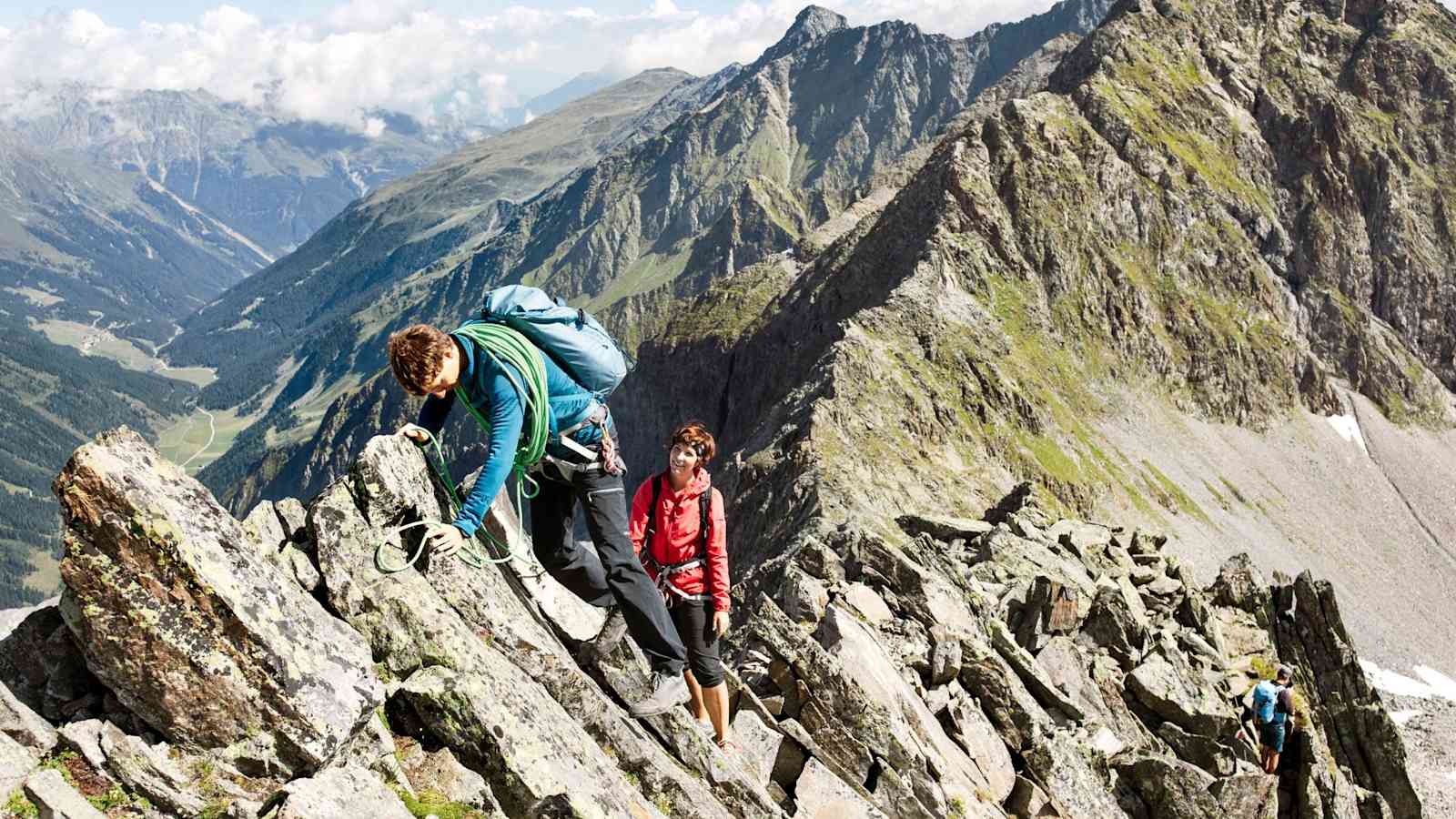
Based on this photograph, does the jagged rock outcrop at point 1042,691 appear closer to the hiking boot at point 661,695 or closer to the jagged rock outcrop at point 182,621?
the hiking boot at point 661,695

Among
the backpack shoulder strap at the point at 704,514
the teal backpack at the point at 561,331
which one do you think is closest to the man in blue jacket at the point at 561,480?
the teal backpack at the point at 561,331

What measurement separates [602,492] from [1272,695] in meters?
29.0

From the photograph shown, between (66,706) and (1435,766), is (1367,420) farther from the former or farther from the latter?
(66,706)

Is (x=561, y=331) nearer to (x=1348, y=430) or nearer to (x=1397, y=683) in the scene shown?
(x=1397, y=683)

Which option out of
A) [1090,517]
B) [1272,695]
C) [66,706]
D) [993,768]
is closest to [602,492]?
[66,706]

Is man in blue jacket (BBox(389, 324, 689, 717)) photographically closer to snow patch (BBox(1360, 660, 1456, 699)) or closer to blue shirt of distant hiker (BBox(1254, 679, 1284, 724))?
blue shirt of distant hiker (BBox(1254, 679, 1284, 724))

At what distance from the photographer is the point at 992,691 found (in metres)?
24.8

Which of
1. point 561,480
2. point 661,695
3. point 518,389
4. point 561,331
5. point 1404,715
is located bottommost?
point 1404,715

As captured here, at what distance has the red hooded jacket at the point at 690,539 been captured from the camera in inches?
617

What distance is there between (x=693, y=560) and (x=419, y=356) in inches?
234

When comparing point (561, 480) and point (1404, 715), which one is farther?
point (1404, 715)

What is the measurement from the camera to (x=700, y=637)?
15.5m

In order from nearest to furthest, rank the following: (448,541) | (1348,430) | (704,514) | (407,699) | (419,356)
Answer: (419,356) → (448,541) → (407,699) → (704,514) → (1348,430)

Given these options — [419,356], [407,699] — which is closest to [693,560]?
[407,699]
